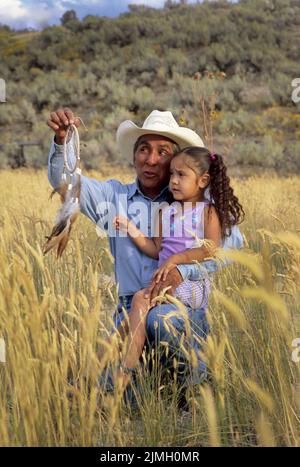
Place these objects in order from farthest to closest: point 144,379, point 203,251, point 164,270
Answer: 1. point 203,251
2. point 164,270
3. point 144,379

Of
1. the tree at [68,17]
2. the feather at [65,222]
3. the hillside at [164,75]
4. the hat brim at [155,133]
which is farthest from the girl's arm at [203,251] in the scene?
the tree at [68,17]

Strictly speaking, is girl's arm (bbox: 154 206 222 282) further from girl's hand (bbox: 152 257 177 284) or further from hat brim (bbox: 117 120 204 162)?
hat brim (bbox: 117 120 204 162)

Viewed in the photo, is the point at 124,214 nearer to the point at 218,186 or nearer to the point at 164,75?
the point at 218,186

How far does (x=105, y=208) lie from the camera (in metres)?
3.54

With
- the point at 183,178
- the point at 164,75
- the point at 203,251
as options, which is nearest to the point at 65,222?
the point at 203,251

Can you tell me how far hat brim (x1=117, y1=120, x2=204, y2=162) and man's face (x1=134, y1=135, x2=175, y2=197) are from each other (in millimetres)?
48

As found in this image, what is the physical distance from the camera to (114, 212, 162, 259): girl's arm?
3273mm

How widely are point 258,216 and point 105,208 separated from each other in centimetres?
332

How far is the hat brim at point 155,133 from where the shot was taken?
3.50 meters

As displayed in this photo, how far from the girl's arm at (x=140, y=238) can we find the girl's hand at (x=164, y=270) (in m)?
0.32

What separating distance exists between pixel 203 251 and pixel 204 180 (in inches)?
19.3

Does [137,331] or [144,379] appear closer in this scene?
[144,379]

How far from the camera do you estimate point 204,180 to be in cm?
346

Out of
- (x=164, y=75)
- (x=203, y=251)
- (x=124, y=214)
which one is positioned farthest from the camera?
(x=164, y=75)
